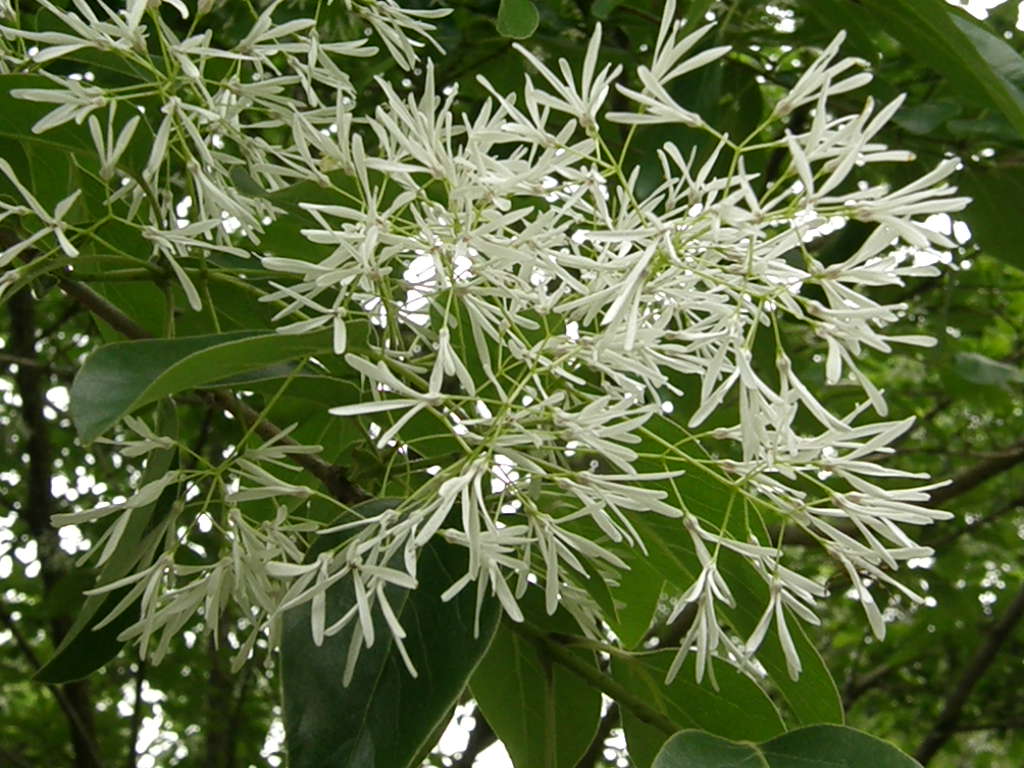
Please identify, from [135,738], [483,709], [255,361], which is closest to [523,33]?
[255,361]

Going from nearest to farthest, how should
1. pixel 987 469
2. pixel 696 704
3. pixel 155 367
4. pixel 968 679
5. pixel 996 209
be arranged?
pixel 155 367 < pixel 696 704 < pixel 996 209 < pixel 987 469 < pixel 968 679

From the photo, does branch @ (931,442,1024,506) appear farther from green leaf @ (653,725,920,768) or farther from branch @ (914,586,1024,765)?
green leaf @ (653,725,920,768)

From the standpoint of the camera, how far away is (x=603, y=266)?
611mm

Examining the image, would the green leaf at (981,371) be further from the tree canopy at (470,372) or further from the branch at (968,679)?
the tree canopy at (470,372)

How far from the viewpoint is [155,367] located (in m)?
0.60

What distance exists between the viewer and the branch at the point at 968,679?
207 centimetres

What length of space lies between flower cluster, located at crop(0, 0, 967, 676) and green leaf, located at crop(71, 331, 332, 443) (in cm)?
2

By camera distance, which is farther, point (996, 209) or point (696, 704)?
point (996, 209)

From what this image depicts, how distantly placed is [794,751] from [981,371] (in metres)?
1.22

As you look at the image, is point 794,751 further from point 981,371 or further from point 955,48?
point 981,371

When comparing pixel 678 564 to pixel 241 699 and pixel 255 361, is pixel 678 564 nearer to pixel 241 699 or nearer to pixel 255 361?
pixel 255 361

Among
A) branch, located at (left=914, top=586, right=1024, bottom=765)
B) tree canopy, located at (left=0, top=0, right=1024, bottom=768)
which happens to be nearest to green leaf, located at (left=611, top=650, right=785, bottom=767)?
tree canopy, located at (left=0, top=0, right=1024, bottom=768)

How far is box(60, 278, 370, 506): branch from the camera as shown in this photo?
73 centimetres

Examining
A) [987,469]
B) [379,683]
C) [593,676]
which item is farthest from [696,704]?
[987,469]
